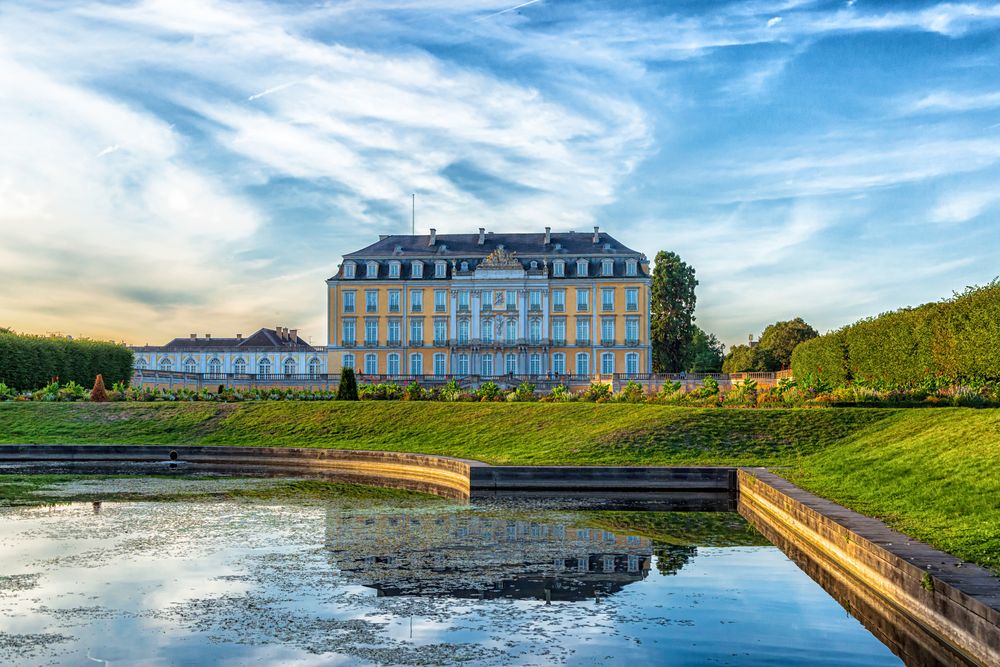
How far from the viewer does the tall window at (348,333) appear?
68188 millimetres

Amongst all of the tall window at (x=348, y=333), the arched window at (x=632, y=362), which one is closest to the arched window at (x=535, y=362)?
the arched window at (x=632, y=362)

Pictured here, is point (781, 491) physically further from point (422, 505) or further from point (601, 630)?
point (601, 630)

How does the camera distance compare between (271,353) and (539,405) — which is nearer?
(539,405)

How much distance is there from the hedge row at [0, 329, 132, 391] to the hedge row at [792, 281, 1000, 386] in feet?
111

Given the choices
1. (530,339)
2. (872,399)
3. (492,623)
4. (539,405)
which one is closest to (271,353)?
(530,339)

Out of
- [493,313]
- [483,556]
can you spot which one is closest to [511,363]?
[493,313]

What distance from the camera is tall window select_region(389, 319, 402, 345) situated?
68000mm

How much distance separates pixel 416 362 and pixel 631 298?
15.6 meters

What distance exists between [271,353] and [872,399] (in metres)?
53.4

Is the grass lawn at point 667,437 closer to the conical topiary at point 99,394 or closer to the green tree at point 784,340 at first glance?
the conical topiary at point 99,394

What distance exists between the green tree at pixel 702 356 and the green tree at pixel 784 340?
14.1 ft

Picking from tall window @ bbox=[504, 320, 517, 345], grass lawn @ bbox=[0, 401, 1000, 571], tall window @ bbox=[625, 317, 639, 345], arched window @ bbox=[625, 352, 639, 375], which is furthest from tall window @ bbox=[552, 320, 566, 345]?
grass lawn @ bbox=[0, 401, 1000, 571]

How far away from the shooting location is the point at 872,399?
24.8m

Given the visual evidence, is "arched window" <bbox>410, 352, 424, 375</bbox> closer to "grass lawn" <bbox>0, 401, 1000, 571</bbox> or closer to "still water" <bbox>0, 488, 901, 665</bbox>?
"grass lawn" <bbox>0, 401, 1000, 571</bbox>
